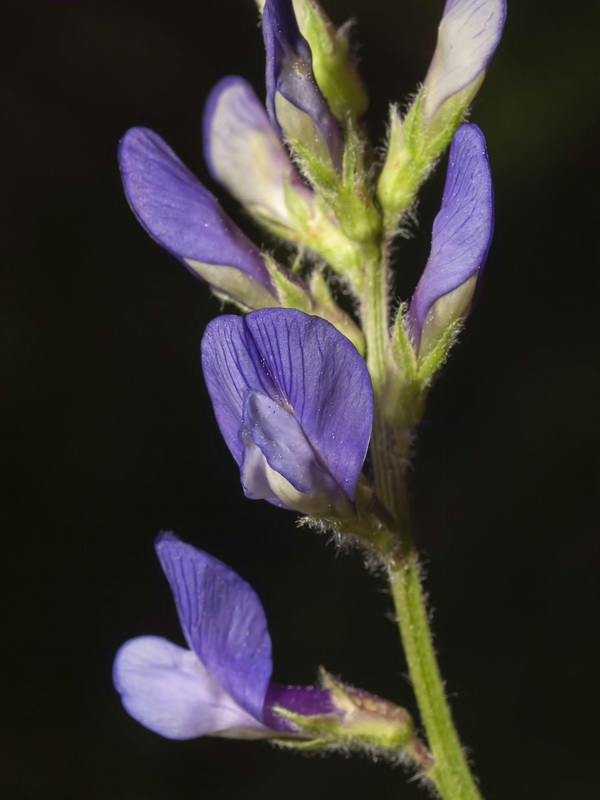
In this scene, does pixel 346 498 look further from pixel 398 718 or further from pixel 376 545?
pixel 398 718

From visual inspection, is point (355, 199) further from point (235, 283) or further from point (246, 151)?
point (246, 151)

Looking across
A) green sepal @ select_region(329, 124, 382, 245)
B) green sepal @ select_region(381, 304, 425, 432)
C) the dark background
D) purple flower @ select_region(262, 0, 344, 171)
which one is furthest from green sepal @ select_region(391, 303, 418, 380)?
the dark background

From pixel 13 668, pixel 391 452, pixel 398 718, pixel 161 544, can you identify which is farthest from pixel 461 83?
pixel 13 668

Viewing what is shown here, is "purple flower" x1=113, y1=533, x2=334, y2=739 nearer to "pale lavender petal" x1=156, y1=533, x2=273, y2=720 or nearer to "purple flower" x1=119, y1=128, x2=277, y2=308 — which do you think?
"pale lavender petal" x1=156, y1=533, x2=273, y2=720

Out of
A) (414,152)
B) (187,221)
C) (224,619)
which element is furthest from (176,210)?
(224,619)

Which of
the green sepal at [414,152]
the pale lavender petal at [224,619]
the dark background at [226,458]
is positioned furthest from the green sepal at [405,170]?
the dark background at [226,458]

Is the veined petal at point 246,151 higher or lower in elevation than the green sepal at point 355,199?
higher

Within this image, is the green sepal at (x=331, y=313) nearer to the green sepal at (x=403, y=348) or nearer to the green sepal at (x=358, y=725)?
the green sepal at (x=403, y=348)
